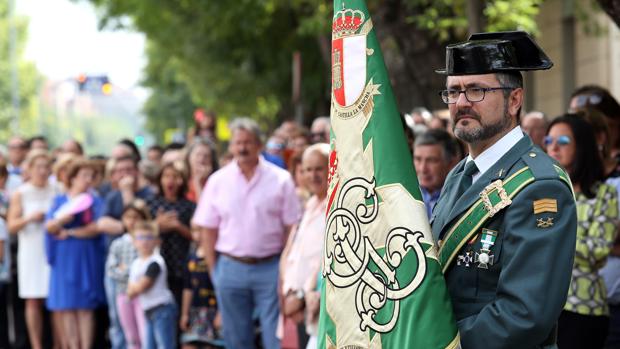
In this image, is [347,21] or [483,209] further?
[347,21]

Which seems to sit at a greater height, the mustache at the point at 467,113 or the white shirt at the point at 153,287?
the mustache at the point at 467,113

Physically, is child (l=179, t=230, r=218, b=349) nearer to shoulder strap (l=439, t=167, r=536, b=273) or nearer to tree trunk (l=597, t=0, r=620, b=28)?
tree trunk (l=597, t=0, r=620, b=28)

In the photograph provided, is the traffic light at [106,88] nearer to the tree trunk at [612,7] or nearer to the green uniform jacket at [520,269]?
the tree trunk at [612,7]

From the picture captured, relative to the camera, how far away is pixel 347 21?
4.11 m

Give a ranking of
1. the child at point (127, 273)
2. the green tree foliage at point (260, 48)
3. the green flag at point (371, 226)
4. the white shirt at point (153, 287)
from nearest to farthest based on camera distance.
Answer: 1. the green flag at point (371, 226)
2. the white shirt at point (153, 287)
3. the child at point (127, 273)
4. the green tree foliage at point (260, 48)

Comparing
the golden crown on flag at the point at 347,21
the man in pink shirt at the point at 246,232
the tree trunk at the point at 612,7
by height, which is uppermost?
the tree trunk at the point at 612,7

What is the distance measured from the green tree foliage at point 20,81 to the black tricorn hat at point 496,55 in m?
65.3

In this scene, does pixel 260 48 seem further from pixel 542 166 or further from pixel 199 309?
pixel 542 166

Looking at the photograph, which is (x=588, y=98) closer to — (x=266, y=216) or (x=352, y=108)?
(x=266, y=216)

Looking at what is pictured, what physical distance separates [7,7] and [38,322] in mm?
63357

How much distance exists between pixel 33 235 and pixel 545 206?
Result: 970cm

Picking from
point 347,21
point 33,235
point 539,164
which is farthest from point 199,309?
point 539,164

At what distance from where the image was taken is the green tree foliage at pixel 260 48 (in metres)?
17.9

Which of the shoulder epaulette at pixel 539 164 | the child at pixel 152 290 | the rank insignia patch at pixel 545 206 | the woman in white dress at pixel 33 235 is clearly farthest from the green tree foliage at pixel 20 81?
the rank insignia patch at pixel 545 206
